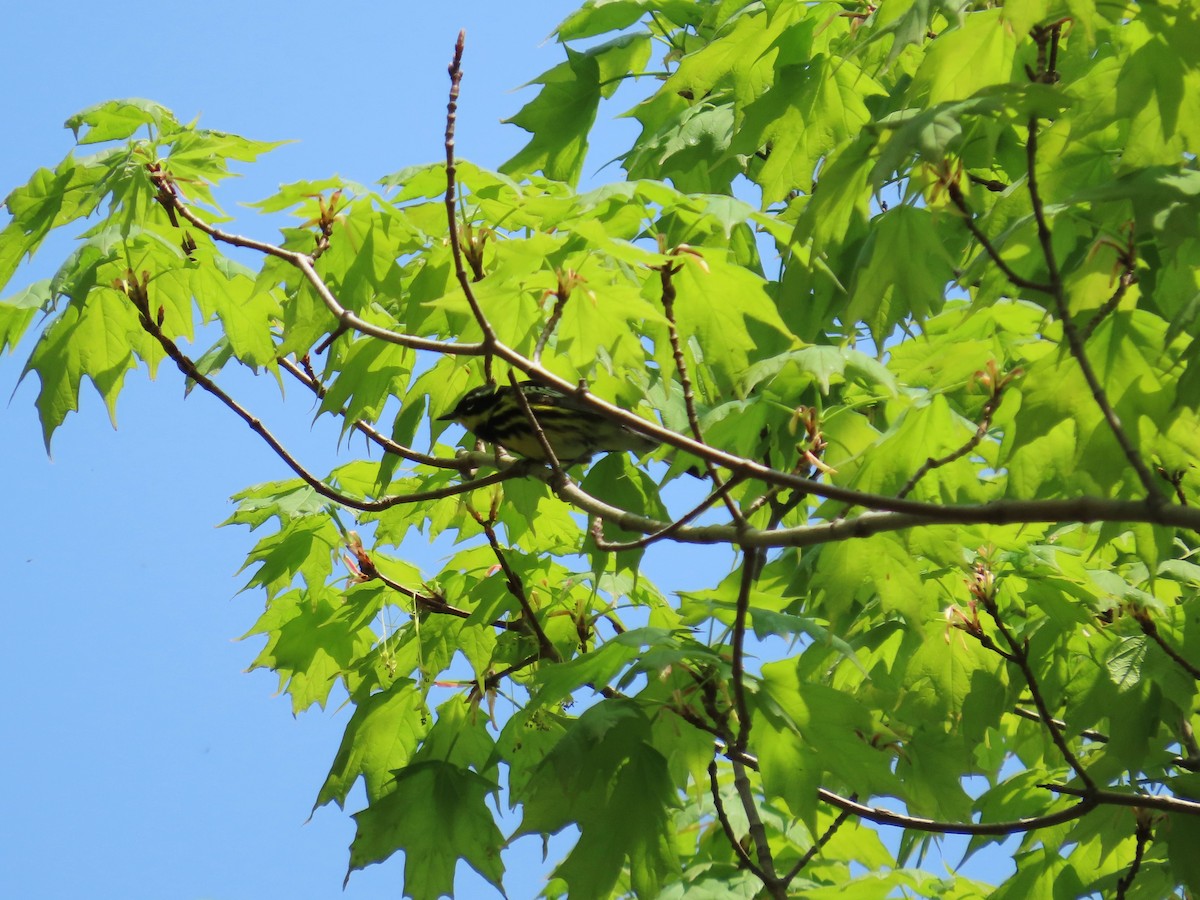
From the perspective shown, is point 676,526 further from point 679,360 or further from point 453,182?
point 453,182

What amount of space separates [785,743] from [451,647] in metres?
1.48

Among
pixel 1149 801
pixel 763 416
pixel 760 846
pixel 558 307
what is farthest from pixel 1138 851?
pixel 558 307

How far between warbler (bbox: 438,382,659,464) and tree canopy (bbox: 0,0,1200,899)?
14 centimetres

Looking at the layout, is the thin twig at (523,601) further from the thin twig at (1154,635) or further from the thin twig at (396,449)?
the thin twig at (1154,635)

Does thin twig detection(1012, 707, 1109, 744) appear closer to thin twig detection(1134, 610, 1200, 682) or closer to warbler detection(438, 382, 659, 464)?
thin twig detection(1134, 610, 1200, 682)

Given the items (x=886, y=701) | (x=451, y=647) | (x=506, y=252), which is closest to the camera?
(x=506, y=252)

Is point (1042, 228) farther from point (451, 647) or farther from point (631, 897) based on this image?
point (631, 897)

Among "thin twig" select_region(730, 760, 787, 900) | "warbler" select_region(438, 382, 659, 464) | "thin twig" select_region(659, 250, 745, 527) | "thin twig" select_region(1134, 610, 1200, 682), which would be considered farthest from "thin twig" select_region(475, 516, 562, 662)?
"thin twig" select_region(1134, 610, 1200, 682)

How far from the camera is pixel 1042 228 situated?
2.05m

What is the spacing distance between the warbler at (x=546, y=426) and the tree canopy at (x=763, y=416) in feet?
0.47

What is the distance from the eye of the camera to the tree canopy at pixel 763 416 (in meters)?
2.39

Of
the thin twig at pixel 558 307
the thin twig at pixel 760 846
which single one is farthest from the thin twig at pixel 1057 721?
the thin twig at pixel 558 307

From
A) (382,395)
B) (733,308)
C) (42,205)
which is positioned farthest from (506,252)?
(42,205)

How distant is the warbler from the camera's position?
376cm
